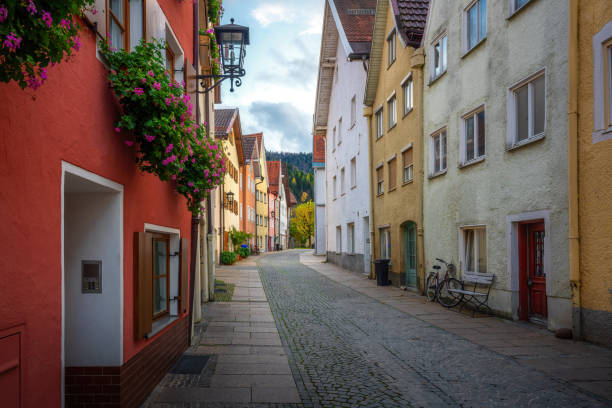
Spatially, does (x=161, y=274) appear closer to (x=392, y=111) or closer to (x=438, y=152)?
(x=438, y=152)

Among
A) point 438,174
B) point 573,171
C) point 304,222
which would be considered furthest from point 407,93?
point 304,222

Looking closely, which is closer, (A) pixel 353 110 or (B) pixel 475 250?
(B) pixel 475 250

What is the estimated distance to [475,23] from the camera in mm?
12523

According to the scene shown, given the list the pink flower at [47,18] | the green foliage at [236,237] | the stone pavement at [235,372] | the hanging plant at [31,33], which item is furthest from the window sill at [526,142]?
the green foliage at [236,237]

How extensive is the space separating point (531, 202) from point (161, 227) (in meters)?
6.86

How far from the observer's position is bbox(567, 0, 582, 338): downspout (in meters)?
8.37

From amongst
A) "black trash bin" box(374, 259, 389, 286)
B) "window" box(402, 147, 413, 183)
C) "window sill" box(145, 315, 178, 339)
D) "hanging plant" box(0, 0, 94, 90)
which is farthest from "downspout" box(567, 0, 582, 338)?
"black trash bin" box(374, 259, 389, 286)

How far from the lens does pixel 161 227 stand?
6.29 meters

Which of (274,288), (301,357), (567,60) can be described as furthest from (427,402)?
(274,288)

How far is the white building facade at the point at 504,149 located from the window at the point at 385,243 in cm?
445

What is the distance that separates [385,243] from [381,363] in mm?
12959

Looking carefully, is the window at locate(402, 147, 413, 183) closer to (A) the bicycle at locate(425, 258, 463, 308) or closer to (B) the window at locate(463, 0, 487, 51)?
(A) the bicycle at locate(425, 258, 463, 308)

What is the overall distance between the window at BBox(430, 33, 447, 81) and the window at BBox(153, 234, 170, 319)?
390 inches

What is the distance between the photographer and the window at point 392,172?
18766 mm
